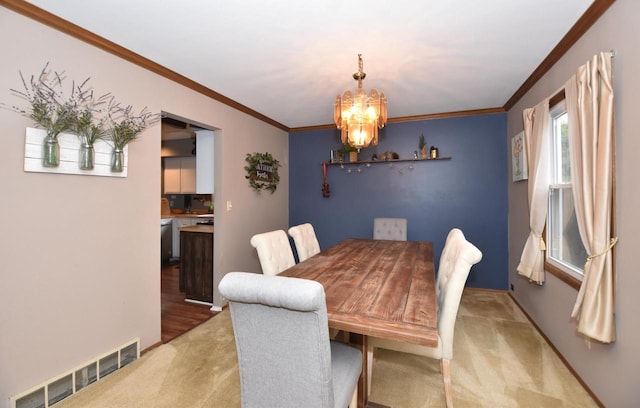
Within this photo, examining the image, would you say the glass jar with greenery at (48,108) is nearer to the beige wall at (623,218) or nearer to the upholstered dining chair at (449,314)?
the upholstered dining chair at (449,314)

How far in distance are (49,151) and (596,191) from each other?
3.24 m

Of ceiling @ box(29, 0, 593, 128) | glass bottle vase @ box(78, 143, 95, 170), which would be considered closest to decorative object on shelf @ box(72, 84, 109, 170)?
glass bottle vase @ box(78, 143, 95, 170)

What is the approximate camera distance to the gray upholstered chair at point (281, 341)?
97 centimetres

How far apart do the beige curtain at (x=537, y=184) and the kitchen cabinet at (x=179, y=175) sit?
17.8ft

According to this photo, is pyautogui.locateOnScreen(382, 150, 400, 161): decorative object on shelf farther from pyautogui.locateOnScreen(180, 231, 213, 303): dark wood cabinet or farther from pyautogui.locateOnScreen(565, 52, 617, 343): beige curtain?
pyautogui.locateOnScreen(180, 231, 213, 303): dark wood cabinet

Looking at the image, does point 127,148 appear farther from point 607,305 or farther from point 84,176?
point 607,305

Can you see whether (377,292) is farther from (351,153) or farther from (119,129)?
(351,153)

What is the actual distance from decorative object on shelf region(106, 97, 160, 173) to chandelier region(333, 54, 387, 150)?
1.60 metres

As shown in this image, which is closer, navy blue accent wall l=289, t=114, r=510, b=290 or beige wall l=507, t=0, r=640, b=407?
beige wall l=507, t=0, r=640, b=407

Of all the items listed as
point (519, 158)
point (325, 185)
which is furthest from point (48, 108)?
point (519, 158)

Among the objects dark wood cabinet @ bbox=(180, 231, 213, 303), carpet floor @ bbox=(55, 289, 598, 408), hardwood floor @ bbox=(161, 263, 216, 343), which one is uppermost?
dark wood cabinet @ bbox=(180, 231, 213, 303)

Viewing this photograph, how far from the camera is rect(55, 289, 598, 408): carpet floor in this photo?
173 centimetres

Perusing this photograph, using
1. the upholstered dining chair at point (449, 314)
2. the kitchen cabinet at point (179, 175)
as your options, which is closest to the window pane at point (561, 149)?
the upholstered dining chair at point (449, 314)

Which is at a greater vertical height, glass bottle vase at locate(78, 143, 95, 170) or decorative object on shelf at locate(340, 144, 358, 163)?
decorative object on shelf at locate(340, 144, 358, 163)
